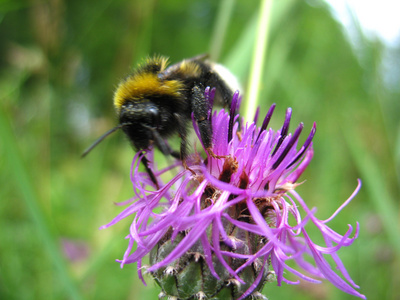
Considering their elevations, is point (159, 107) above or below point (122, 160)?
above

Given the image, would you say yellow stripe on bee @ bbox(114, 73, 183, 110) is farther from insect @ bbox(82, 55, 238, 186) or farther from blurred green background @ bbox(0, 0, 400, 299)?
blurred green background @ bbox(0, 0, 400, 299)

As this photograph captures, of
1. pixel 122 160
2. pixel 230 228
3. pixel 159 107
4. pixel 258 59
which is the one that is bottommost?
pixel 122 160

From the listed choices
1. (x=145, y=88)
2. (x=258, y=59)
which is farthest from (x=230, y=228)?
(x=258, y=59)

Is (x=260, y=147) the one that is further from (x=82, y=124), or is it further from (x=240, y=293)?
(x=82, y=124)

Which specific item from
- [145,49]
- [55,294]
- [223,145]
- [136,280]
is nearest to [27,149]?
[55,294]

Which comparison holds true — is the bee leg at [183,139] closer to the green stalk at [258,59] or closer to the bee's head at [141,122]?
the bee's head at [141,122]

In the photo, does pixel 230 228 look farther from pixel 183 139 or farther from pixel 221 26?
pixel 221 26

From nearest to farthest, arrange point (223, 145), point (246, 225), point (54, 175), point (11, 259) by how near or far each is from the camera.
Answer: point (246, 225)
point (223, 145)
point (11, 259)
point (54, 175)
